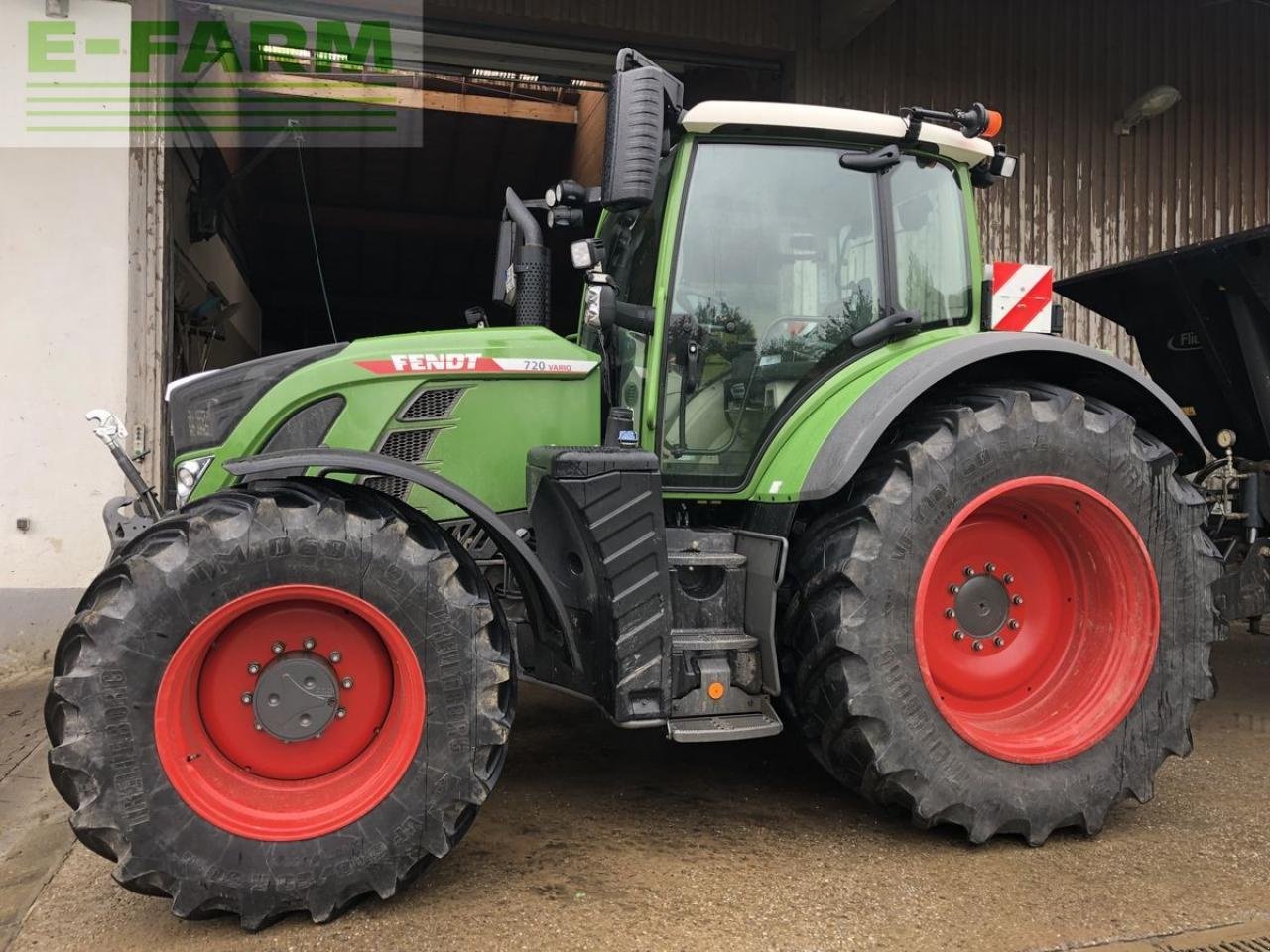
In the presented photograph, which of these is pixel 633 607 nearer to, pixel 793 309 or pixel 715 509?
pixel 715 509

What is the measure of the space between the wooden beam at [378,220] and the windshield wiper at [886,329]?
11590mm

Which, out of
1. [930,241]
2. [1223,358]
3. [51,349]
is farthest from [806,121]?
[51,349]

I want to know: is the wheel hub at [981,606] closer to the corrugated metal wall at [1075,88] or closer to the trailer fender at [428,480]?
the trailer fender at [428,480]

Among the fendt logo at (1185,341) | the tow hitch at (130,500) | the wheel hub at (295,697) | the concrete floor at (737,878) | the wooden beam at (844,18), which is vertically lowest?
the concrete floor at (737,878)

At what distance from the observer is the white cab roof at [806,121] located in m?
3.10

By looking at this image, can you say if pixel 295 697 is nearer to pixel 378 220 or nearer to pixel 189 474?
pixel 189 474

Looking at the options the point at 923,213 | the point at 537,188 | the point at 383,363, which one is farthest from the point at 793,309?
the point at 537,188

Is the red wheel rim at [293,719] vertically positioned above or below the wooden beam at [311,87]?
below

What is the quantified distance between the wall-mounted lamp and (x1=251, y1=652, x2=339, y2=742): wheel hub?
7.57m

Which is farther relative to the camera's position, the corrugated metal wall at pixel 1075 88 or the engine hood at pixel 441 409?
the corrugated metal wall at pixel 1075 88

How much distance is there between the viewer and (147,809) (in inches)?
91.6

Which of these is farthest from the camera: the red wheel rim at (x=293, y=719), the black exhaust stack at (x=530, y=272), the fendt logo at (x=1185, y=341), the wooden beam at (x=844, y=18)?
the wooden beam at (x=844, y=18)

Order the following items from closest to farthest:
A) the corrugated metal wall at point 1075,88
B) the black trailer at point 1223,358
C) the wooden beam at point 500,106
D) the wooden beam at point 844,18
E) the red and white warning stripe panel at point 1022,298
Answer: the red and white warning stripe panel at point 1022,298, the black trailer at point 1223,358, the wooden beam at point 844,18, the corrugated metal wall at point 1075,88, the wooden beam at point 500,106

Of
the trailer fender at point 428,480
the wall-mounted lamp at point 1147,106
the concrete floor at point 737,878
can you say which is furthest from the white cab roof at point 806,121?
the wall-mounted lamp at point 1147,106
